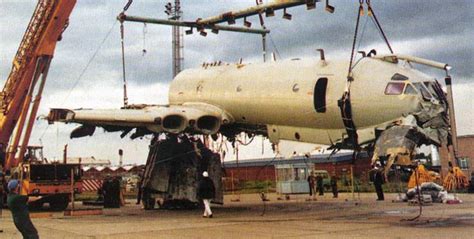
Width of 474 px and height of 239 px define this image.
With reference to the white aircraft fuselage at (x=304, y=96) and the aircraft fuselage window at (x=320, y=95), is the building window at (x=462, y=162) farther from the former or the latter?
the aircraft fuselage window at (x=320, y=95)

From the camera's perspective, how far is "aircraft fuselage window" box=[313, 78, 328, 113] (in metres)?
15.6

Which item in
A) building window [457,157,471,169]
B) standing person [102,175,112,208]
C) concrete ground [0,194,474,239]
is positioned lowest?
concrete ground [0,194,474,239]

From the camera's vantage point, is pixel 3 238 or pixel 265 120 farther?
pixel 265 120

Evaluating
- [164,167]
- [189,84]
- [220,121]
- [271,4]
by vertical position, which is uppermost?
[271,4]

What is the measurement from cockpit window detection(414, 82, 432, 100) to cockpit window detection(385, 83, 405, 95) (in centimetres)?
37

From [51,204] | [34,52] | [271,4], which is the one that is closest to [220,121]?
[271,4]

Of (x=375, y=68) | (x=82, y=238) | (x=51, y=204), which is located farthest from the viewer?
(x=51, y=204)

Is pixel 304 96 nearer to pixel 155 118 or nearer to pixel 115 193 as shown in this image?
pixel 155 118

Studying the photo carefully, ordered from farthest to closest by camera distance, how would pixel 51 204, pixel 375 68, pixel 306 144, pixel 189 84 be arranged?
pixel 51 204 < pixel 189 84 < pixel 306 144 < pixel 375 68

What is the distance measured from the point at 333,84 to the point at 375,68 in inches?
47.5

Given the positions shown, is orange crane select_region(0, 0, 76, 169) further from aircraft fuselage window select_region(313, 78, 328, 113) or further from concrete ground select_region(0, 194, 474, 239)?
aircraft fuselage window select_region(313, 78, 328, 113)

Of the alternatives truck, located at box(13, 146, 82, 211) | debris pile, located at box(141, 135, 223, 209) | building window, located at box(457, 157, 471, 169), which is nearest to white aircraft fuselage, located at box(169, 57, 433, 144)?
debris pile, located at box(141, 135, 223, 209)

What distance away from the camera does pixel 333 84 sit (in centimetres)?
1552

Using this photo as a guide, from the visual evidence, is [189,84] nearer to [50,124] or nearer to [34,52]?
[50,124]
